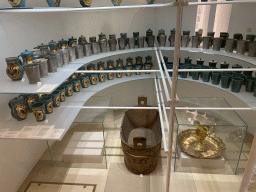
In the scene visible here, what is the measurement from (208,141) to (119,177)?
3.42 ft

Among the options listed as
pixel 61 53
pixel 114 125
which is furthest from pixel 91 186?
pixel 61 53

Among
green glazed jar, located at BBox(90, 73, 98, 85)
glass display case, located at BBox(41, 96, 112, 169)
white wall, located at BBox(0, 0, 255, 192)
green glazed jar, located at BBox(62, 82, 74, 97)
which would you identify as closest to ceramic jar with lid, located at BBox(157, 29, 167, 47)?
white wall, located at BBox(0, 0, 255, 192)

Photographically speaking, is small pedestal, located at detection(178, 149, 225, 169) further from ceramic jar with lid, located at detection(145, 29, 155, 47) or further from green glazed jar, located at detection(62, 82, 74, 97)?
ceramic jar with lid, located at detection(145, 29, 155, 47)

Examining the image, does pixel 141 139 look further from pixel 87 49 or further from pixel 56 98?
pixel 87 49

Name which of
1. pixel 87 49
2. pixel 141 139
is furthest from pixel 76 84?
pixel 141 139

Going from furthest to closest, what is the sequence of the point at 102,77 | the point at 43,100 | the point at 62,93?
the point at 102,77
the point at 62,93
the point at 43,100

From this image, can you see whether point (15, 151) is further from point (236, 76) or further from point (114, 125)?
point (236, 76)

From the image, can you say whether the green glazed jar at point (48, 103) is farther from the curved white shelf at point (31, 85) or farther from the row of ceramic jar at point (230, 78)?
the row of ceramic jar at point (230, 78)

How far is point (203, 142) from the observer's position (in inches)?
84.4

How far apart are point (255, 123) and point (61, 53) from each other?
2580 millimetres

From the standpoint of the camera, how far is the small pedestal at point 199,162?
2.02 meters

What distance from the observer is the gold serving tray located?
2027mm

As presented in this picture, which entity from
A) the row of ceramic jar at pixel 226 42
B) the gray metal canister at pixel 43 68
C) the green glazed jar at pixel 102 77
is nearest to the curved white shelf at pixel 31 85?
the gray metal canister at pixel 43 68

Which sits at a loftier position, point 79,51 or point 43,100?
point 79,51
